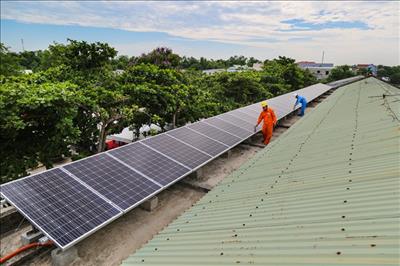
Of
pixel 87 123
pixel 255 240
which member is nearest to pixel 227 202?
pixel 255 240

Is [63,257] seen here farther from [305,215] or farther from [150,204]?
[305,215]

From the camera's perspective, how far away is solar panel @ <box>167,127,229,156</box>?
318 inches

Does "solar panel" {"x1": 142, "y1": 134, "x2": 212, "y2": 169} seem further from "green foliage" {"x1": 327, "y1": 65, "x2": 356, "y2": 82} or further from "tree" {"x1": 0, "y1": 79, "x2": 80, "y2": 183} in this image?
"green foliage" {"x1": 327, "y1": 65, "x2": 356, "y2": 82}

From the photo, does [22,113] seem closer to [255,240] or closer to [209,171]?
[209,171]

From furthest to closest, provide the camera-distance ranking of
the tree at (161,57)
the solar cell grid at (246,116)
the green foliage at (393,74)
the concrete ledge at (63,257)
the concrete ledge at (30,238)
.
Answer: the green foliage at (393,74)
the tree at (161,57)
the solar cell grid at (246,116)
the concrete ledge at (30,238)
the concrete ledge at (63,257)

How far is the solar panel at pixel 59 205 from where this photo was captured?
13.4 ft

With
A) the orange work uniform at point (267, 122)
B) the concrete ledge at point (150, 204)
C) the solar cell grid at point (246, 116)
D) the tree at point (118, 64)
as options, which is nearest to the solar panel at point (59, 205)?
the concrete ledge at point (150, 204)

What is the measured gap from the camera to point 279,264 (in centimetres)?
232

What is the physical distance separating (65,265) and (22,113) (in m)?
5.75

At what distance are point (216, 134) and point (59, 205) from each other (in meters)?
5.96

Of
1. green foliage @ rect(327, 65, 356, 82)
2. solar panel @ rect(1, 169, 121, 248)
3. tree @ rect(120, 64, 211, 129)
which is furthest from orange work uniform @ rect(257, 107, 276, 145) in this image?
green foliage @ rect(327, 65, 356, 82)

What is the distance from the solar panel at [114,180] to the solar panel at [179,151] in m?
1.46

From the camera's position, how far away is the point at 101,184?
543cm

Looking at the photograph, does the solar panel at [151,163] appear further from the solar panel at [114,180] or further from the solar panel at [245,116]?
the solar panel at [245,116]
